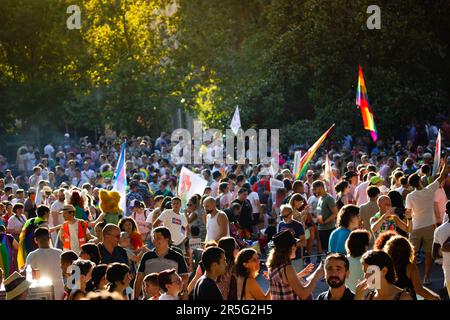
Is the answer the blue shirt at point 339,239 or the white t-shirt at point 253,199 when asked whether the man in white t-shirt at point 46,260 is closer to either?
the blue shirt at point 339,239

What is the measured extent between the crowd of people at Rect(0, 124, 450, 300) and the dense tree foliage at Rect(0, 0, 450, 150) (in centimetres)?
727

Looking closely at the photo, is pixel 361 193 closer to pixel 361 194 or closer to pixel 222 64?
pixel 361 194

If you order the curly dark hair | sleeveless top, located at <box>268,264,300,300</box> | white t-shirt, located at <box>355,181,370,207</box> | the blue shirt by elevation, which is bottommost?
sleeveless top, located at <box>268,264,300,300</box>

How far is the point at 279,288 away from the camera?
339 inches

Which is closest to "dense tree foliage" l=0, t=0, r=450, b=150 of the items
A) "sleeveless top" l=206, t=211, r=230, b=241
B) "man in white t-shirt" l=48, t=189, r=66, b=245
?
"man in white t-shirt" l=48, t=189, r=66, b=245

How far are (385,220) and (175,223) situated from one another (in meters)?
2.90

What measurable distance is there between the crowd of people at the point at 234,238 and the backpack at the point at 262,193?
19mm

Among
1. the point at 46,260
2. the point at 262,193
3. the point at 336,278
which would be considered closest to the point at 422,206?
the point at 262,193

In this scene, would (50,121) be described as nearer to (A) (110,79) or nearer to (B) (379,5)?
(A) (110,79)

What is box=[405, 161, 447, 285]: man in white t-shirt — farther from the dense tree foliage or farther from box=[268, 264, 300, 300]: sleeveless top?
the dense tree foliage

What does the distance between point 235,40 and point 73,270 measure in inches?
1204

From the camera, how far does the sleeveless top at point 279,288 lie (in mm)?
8562

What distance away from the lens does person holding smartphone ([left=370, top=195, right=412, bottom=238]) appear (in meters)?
13.0
